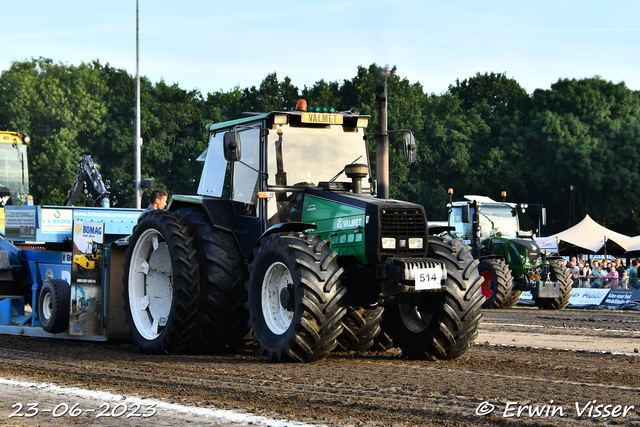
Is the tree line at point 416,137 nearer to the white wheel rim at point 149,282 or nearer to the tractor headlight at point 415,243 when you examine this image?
the white wheel rim at point 149,282

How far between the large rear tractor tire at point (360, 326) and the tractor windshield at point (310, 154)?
1.57 meters

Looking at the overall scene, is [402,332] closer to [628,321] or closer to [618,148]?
[628,321]

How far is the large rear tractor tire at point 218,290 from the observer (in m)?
9.12

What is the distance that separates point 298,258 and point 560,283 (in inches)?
576

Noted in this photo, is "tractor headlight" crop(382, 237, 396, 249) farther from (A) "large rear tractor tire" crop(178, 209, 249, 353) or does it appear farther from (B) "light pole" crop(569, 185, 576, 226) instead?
(B) "light pole" crop(569, 185, 576, 226)

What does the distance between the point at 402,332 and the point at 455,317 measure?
3.12 feet

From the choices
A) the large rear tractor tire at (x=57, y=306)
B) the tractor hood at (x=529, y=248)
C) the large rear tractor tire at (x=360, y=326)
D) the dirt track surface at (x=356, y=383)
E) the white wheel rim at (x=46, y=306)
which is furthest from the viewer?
the tractor hood at (x=529, y=248)

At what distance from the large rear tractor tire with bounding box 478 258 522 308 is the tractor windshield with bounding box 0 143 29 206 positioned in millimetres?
12080

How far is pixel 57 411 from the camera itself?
580 cm

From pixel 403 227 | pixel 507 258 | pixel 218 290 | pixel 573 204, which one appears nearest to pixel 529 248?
pixel 507 258

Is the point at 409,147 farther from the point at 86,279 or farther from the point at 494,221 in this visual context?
the point at 494,221

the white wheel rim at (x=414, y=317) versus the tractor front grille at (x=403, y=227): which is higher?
the tractor front grille at (x=403, y=227)

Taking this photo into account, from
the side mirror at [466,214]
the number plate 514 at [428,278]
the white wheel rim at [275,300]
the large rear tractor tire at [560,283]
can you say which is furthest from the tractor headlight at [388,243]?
the large rear tractor tire at [560,283]

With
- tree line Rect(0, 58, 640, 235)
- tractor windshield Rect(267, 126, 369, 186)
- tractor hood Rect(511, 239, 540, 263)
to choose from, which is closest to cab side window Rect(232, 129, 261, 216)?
tractor windshield Rect(267, 126, 369, 186)
